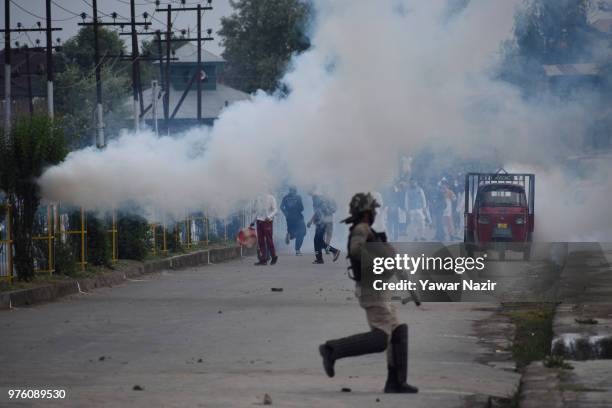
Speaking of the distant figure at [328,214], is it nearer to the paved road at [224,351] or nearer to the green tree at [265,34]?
the paved road at [224,351]

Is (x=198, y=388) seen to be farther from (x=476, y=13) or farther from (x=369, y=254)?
(x=476, y=13)

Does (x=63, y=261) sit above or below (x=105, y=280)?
above

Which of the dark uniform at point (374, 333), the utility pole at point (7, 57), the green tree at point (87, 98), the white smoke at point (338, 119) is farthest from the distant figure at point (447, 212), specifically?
the dark uniform at point (374, 333)

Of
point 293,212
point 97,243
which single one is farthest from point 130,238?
point 293,212

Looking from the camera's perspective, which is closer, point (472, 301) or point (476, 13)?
point (472, 301)

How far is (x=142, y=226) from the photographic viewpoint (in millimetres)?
26781

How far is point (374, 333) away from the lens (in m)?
10.5

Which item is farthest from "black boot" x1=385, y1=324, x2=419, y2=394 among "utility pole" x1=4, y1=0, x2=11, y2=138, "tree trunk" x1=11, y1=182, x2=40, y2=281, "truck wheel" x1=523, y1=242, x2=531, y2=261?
"utility pole" x1=4, y1=0, x2=11, y2=138

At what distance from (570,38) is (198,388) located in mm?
17262

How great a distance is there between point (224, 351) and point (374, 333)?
3.05m

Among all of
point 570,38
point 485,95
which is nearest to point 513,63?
point 485,95

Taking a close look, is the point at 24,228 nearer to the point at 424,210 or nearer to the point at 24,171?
the point at 24,171

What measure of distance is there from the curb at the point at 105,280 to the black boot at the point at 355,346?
8545mm

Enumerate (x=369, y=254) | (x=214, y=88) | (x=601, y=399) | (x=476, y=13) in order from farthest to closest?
(x=214, y=88)
(x=476, y=13)
(x=369, y=254)
(x=601, y=399)
